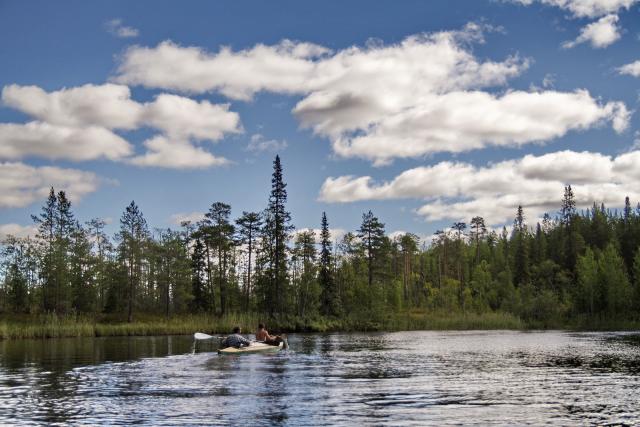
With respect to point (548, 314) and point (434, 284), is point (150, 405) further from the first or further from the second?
point (434, 284)

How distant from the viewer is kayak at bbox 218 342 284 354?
40509 mm

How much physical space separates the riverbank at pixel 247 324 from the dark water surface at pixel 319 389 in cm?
Result: 2602

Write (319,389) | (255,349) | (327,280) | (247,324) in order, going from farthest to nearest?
1. (327,280)
2. (247,324)
3. (255,349)
4. (319,389)

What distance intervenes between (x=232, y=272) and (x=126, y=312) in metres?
22.5

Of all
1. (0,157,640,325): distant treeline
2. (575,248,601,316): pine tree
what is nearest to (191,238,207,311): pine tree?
(0,157,640,325): distant treeline

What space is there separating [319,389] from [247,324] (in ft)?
169

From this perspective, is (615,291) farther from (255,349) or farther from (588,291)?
(255,349)

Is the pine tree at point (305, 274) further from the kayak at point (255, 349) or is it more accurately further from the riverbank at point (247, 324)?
the kayak at point (255, 349)

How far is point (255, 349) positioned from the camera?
42500mm

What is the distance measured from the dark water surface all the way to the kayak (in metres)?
0.78

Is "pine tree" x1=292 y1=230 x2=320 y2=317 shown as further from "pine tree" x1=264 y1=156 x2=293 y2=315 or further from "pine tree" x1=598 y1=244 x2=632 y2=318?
"pine tree" x1=598 y1=244 x2=632 y2=318

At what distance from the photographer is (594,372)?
30750 millimetres

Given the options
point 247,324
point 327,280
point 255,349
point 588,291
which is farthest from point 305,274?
point 255,349

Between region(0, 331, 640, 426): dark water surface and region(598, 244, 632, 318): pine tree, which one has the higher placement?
region(598, 244, 632, 318): pine tree
